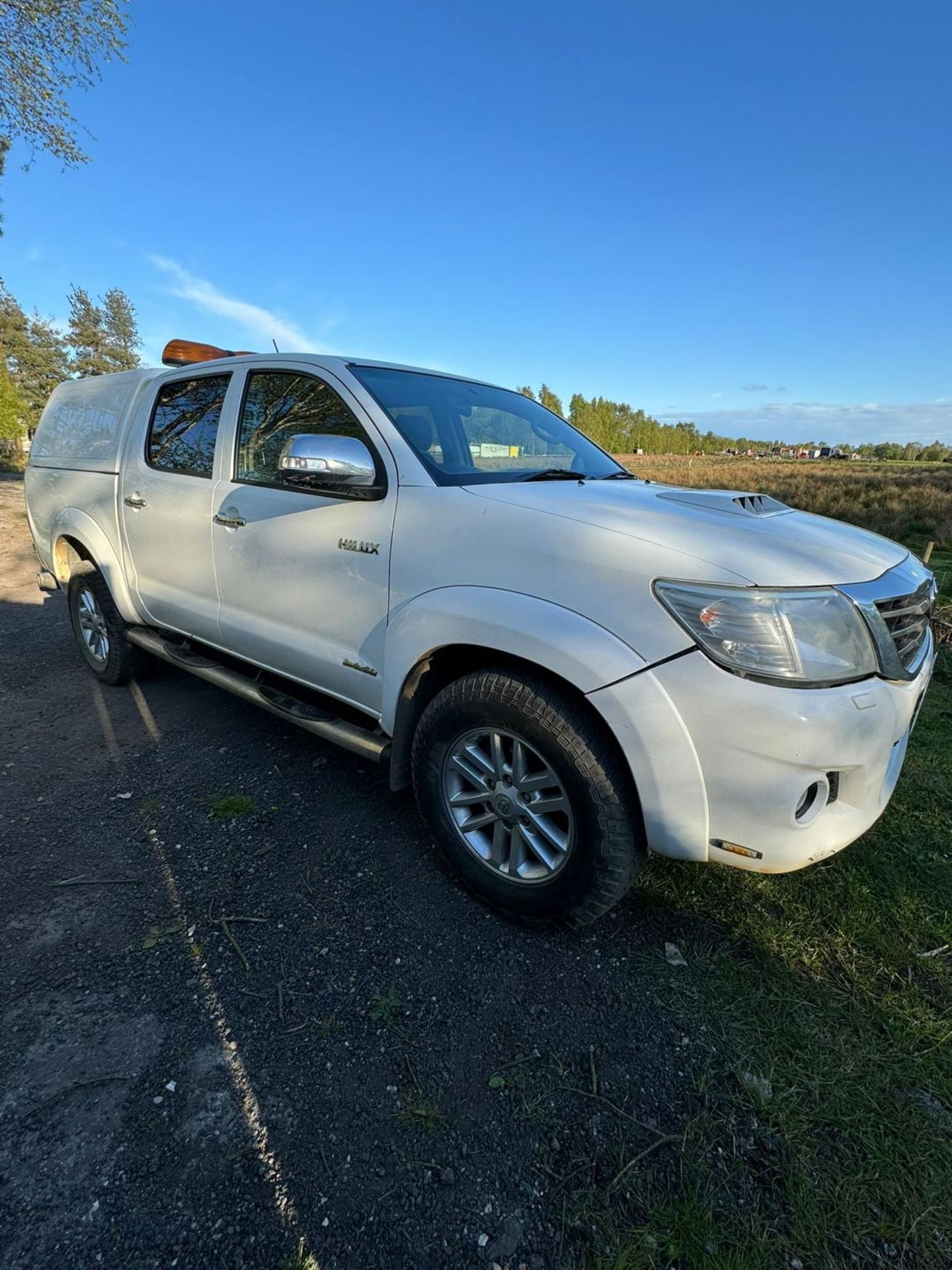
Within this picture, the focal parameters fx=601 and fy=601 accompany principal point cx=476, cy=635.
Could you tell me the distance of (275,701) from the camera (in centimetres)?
285

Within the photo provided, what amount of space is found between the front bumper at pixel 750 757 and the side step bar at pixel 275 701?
1.08 meters

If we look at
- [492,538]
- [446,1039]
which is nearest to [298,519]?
[492,538]

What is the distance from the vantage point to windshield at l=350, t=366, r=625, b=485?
2477mm

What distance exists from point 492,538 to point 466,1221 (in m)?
1.75

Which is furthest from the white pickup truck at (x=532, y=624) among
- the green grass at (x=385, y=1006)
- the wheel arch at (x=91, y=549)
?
the wheel arch at (x=91, y=549)

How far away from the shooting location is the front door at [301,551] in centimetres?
237

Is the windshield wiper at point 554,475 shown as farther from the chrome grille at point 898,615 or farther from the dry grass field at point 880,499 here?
the dry grass field at point 880,499

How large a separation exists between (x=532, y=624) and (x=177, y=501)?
2362mm

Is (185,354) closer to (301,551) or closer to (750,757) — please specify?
(301,551)

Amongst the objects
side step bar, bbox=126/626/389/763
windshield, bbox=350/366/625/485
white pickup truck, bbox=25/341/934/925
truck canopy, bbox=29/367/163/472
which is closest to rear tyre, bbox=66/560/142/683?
side step bar, bbox=126/626/389/763

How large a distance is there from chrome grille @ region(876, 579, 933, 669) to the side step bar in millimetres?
1780

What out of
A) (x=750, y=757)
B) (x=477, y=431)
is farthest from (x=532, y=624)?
(x=477, y=431)

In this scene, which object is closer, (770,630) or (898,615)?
(770,630)

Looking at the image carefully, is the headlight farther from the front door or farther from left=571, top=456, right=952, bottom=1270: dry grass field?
the front door
